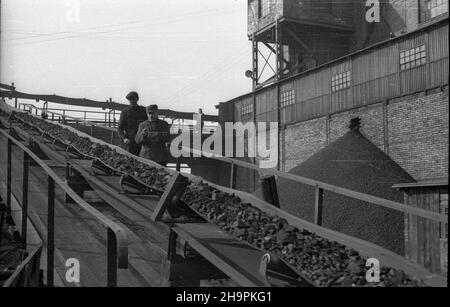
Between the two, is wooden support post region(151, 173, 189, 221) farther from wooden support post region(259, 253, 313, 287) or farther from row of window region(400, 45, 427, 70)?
row of window region(400, 45, 427, 70)

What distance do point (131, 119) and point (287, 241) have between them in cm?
462

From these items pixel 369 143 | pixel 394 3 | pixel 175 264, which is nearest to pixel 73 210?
pixel 175 264

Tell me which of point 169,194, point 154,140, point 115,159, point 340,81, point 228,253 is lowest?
point 228,253

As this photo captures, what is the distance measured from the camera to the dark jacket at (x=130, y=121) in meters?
7.59

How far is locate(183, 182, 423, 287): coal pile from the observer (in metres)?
3.17

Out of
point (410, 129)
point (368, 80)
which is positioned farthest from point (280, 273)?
point (368, 80)

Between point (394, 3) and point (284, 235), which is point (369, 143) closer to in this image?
point (394, 3)

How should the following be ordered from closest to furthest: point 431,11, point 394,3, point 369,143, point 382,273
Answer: point 382,273
point 369,143
point 431,11
point 394,3

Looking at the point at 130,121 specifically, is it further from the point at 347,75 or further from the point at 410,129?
the point at 347,75

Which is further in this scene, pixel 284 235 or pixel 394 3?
pixel 394 3

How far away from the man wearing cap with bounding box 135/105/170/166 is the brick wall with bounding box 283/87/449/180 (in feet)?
31.8

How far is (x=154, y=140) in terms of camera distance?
6.77m
